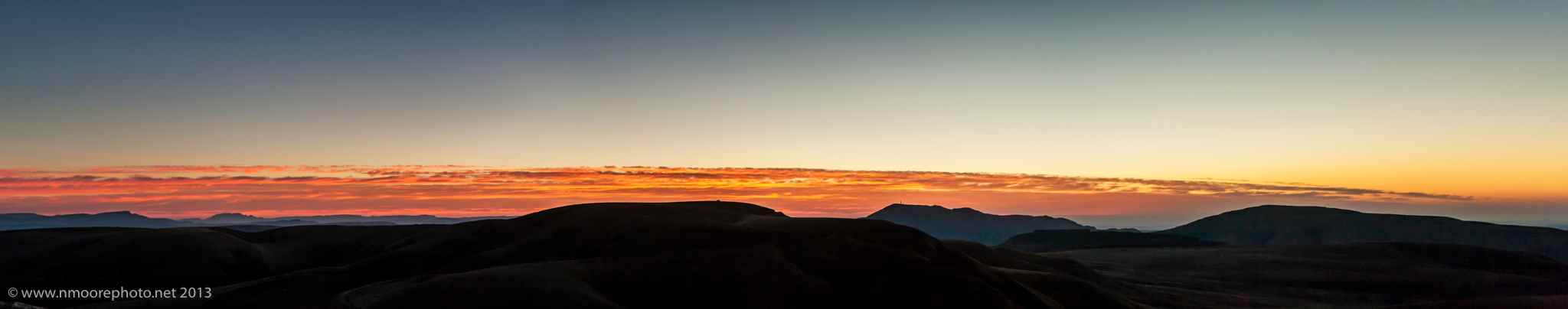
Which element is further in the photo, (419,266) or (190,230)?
(190,230)

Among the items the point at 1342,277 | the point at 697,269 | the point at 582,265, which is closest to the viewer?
the point at 582,265

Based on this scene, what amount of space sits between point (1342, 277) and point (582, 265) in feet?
314

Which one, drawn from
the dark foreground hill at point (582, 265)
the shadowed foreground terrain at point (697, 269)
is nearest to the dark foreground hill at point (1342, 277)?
the shadowed foreground terrain at point (697, 269)

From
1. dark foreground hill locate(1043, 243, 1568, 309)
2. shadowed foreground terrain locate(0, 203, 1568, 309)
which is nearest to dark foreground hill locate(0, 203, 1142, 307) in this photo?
shadowed foreground terrain locate(0, 203, 1568, 309)

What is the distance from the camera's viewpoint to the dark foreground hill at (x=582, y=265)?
46.0m

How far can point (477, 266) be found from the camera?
67688mm

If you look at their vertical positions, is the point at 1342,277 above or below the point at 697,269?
below

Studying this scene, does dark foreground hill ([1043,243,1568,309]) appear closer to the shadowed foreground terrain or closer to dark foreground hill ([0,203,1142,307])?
the shadowed foreground terrain

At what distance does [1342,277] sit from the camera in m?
101

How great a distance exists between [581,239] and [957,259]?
1271 inches

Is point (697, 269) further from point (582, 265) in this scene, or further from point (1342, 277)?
point (1342, 277)

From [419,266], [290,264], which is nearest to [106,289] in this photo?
[290,264]

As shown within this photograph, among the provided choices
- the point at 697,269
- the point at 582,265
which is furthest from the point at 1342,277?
the point at 582,265

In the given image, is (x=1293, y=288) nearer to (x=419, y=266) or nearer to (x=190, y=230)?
(x=419, y=266)
